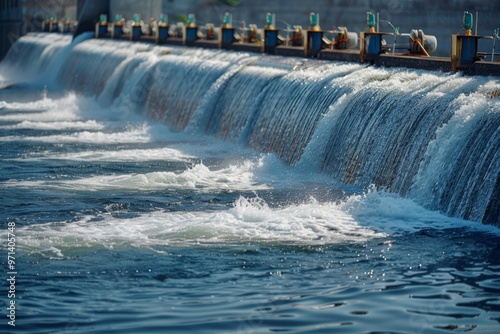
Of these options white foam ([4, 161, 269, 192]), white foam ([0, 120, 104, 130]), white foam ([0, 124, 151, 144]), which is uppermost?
white foam ([4, 161, 269, 192])

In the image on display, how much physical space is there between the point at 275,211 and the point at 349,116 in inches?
207

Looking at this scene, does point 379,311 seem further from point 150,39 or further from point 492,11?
point 492,11

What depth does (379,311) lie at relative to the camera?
1155 centimetres

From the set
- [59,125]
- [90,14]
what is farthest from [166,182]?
[90,14]

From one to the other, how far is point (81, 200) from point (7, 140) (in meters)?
11.3

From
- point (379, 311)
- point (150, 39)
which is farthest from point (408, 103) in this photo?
point (150, 39)

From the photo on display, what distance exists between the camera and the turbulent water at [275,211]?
11.8 meters

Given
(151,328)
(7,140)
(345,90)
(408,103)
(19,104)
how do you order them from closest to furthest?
(151,328) < (408,103) < (345,90) < (7,140) < (19,104)

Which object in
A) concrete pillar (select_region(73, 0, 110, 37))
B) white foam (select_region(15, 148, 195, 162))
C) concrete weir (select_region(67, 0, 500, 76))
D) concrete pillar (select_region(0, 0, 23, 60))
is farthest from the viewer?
concrete pillar (select_region(0, 0, 23, 60))

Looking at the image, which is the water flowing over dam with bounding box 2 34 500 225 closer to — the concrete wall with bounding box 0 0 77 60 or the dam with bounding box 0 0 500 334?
the dam with bounding box 0 0 500 334

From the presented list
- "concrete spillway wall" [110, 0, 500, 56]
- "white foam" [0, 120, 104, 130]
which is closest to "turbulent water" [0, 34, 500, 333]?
"white foam" [0, 120, 104, 130]

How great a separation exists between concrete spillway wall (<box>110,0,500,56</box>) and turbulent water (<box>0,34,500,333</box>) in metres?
23.5

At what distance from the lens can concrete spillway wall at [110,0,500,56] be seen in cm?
5516

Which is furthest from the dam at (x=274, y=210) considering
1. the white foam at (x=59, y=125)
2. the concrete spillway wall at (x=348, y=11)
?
the concrete spillway wall at (x=348, y=11)
